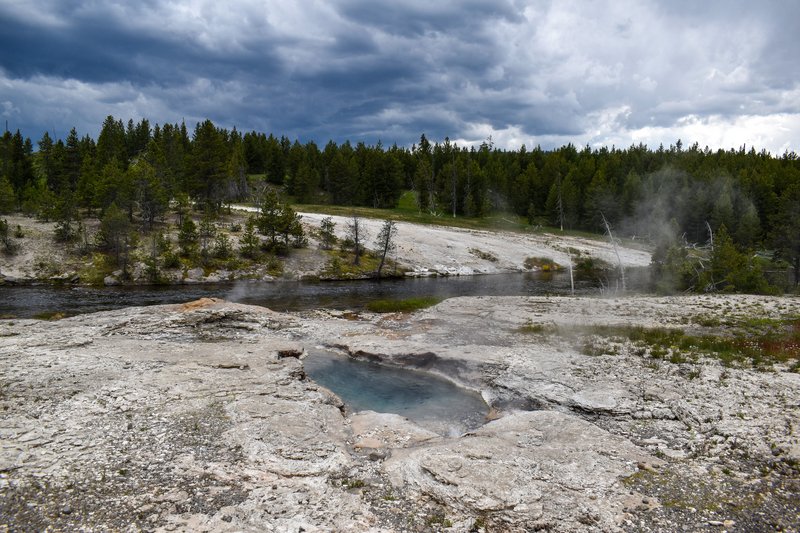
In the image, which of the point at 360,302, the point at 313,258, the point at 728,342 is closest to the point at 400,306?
the point at 360,302

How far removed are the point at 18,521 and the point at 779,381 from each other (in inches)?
1032

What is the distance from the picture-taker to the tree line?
68438 mm

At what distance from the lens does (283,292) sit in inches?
2003

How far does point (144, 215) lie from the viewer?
2606 inches

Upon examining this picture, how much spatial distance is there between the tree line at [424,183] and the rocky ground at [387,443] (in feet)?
134

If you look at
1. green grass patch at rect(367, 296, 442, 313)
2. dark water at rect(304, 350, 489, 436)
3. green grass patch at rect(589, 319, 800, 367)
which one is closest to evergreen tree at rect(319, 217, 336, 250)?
green grass patch at rect(367, 296, 442, 313)

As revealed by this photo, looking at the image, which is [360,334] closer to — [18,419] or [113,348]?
[113,348]

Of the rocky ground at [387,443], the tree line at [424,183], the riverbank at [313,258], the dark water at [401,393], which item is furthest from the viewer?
the tree line at [424,183]

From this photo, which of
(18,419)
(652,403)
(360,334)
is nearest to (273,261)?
(360,334)

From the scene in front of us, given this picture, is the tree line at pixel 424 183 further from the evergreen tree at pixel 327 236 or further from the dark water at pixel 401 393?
the dark water at pixel 401 393

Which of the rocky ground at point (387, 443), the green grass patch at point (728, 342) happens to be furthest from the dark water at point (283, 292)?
the green grass patch at point (728, 342)

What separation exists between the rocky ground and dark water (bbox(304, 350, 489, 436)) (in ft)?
2.89

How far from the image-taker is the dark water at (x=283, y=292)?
41281 millimetres

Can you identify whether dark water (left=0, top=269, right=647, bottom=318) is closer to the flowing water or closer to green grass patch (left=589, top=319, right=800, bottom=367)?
the flowing water
